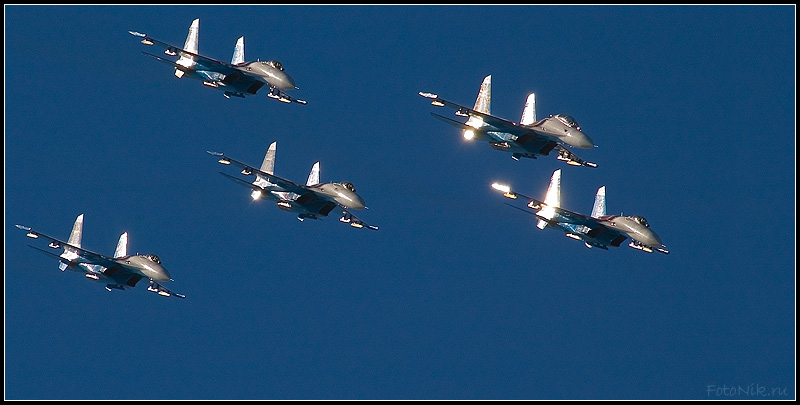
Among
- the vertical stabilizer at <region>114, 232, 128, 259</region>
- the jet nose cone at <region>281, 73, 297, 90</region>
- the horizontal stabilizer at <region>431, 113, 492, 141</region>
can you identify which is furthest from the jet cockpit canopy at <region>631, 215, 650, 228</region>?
the vertical stabilizer at <region>114, 232, 128, 259</region>

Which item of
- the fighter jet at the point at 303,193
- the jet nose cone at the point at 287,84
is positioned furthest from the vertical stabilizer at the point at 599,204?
the jet nose cone at the point at 287,84

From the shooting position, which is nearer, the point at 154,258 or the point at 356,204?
the point at 356,204

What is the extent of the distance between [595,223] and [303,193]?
2514 centimetres

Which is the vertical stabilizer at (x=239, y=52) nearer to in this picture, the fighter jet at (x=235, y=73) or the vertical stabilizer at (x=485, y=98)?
the fighter jet at (x=235, y=73)

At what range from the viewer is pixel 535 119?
150125mm

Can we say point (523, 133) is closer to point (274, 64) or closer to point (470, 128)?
point (470, 128)

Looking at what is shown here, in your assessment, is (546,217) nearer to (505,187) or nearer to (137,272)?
(505,187)

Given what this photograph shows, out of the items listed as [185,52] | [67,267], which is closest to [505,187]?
[185,52]

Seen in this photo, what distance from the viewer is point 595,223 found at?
475 feet

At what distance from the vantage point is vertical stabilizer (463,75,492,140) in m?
148

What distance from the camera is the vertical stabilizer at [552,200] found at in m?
146

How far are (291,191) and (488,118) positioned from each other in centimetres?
1812

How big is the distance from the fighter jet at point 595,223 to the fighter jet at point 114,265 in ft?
104

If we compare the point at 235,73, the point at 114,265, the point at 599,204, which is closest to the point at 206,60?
the point at 235,73
